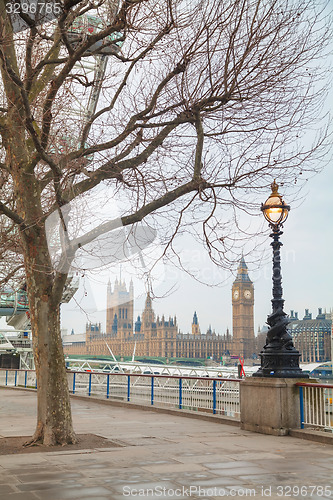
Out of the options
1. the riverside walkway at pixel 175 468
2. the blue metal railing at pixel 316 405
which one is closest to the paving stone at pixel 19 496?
the riverside walkway at pixel 175 468

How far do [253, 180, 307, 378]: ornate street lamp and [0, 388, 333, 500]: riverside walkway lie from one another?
1301mm

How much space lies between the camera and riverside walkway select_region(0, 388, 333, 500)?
20.3 ft

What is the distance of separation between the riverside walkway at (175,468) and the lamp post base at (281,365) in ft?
3.93

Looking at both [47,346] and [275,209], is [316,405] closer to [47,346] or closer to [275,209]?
[275,209]

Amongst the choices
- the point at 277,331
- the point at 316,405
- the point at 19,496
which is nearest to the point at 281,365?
the point at 277,331

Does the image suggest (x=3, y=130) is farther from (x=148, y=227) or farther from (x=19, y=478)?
(x=19, y=478)

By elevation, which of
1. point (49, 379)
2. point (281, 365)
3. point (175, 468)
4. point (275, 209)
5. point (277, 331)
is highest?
point (275, 209)

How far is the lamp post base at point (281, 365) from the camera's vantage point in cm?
1114

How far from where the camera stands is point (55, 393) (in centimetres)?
977

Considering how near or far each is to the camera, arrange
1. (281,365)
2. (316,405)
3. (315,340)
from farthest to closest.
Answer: (315,340)
(281,365)
(316,405)

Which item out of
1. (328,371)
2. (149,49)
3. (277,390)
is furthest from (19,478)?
(328,371)

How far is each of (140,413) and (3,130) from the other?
9.40 meters

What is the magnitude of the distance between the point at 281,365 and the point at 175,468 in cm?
435

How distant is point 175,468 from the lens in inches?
297
